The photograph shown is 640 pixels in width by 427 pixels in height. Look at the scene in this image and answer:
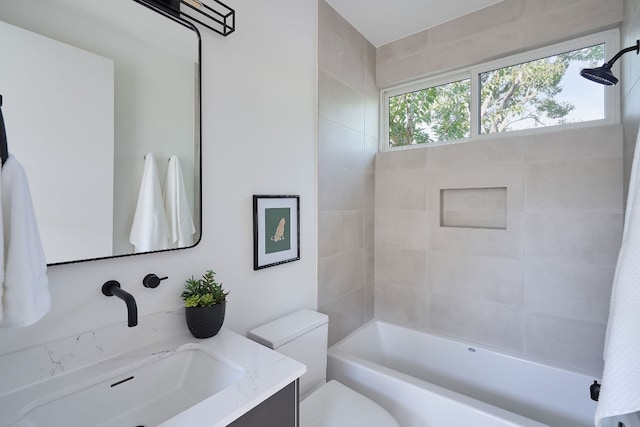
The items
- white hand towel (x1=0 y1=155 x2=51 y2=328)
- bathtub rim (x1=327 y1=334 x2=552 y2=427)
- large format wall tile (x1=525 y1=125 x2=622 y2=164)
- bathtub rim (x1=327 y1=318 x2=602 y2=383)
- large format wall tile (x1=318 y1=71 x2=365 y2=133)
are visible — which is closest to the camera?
white hand towel (x1=0 y1=155 x2=51 y2=328)

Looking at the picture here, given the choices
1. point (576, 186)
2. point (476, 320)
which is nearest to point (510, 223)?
point (576, 186)

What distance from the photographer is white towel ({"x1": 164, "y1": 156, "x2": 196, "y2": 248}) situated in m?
1.14

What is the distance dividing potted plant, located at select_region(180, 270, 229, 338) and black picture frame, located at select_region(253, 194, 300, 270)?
316 mm

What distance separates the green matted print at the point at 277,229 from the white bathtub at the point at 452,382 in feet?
2.59

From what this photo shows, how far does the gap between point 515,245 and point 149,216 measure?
214 cm

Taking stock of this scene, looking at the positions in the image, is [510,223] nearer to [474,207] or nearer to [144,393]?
[474,207]

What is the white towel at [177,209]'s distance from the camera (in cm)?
114

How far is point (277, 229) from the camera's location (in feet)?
5.25

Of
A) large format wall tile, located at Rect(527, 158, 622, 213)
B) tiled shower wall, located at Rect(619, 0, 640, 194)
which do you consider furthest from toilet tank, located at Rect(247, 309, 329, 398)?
tiled shower wall, located at Rect(619, 0, 640, 194)

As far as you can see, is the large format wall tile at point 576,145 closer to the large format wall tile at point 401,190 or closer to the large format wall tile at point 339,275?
the large format wall tile at point 401,190

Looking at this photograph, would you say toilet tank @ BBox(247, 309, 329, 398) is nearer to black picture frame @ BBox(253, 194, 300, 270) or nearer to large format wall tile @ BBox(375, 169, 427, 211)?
black picture frame @ BBox(253, 194, 300, 270)

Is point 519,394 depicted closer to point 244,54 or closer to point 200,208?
point 200,208

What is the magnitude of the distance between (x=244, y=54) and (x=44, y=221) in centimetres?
109

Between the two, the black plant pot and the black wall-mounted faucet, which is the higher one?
the black wall-mounted faucet
